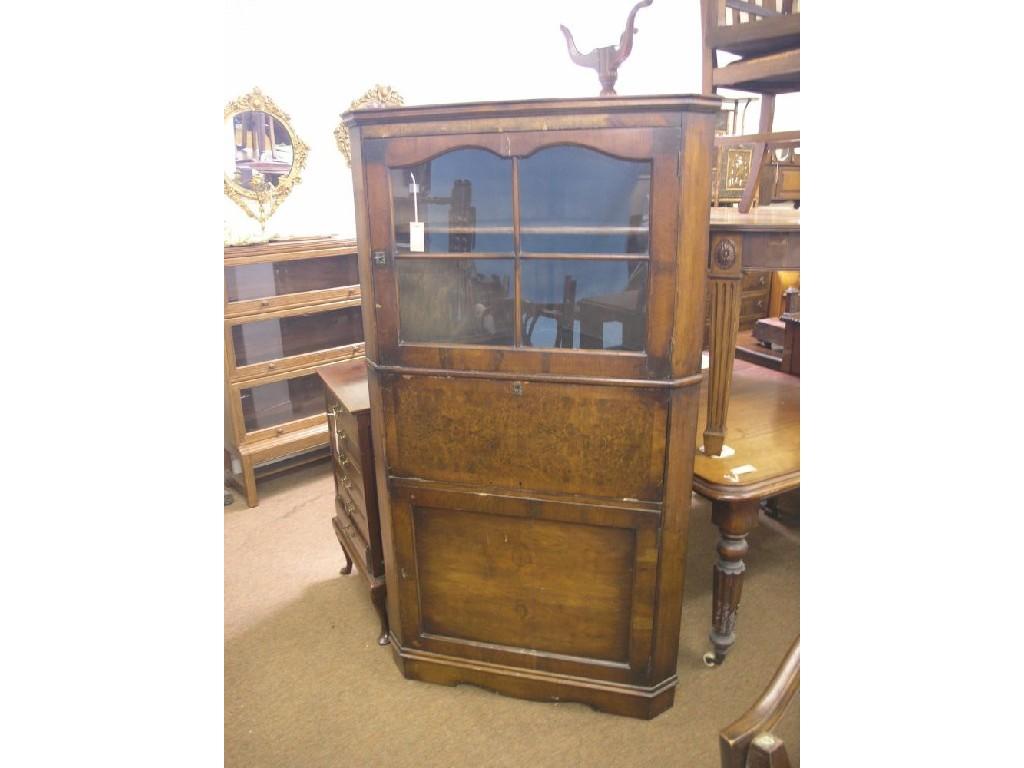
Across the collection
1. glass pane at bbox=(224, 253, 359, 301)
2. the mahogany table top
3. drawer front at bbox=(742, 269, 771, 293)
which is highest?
glass pane at bbox=(224, 253, 359, 301)

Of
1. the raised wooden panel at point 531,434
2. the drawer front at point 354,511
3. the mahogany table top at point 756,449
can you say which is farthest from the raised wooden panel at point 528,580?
the mahogany table top at point 756,449

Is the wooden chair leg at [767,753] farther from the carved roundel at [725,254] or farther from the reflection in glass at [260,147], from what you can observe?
the reflection in glass at [260,147]

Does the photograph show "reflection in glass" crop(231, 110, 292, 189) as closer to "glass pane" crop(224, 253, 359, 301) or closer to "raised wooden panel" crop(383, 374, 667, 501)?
"glass pane" crop(224, 253, 359, 301)

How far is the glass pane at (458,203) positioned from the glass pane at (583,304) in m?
0.12

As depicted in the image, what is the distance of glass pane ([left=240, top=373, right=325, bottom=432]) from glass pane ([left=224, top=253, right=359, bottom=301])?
0.43 metres

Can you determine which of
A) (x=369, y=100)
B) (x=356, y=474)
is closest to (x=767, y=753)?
(x=356, y=474)

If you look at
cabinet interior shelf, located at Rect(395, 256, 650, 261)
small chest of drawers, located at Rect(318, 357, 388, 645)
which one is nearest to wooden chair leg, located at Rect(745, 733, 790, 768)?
cabinet interior shelf, located at Rect(395, 256, 650, 261)

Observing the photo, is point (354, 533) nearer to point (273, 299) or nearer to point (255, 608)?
point (255, 608)

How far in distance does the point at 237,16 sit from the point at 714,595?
10.2 ft

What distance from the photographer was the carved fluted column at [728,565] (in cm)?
182

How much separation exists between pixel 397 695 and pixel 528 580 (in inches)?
22.4

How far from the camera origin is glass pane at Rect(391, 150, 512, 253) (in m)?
1.46

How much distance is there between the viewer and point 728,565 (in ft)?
6.15
